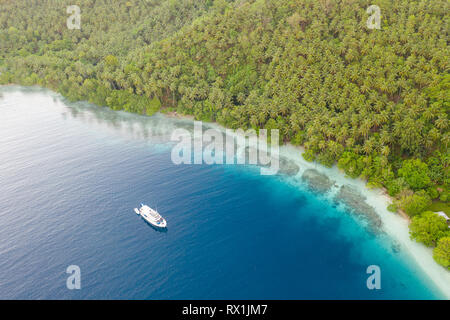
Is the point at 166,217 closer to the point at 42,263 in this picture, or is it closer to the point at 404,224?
the point at 42,263

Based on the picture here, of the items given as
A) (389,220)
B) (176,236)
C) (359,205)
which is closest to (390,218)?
(389,220)

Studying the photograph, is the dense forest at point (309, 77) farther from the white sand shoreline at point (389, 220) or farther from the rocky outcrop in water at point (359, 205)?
the rocky outcrop in water at point (359, 205)

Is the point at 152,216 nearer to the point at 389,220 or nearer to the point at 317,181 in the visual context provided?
the point at 317,181

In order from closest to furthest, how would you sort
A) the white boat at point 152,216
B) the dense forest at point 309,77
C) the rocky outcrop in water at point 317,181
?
the white boat at point 152,216
the dense forest at point 309,77
the rocky outcrop in water at point 317,181

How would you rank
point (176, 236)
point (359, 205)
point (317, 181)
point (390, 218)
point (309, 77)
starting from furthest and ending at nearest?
point (309, 77), point (317, 181), point (359, 205), point (390, 218), point (176, 236)

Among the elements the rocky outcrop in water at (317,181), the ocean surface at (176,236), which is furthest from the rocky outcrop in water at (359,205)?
the rocky outcrop in water at (317,181)

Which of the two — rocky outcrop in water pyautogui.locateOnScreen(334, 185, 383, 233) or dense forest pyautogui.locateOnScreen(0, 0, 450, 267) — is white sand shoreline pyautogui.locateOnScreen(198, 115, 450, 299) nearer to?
rocky outcrop in water pyautogui.locateOnScreen(334, 185, 383, 233)

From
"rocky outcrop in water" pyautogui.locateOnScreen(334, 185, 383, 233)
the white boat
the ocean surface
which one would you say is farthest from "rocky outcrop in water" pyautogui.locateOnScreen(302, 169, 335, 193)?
the white boat
